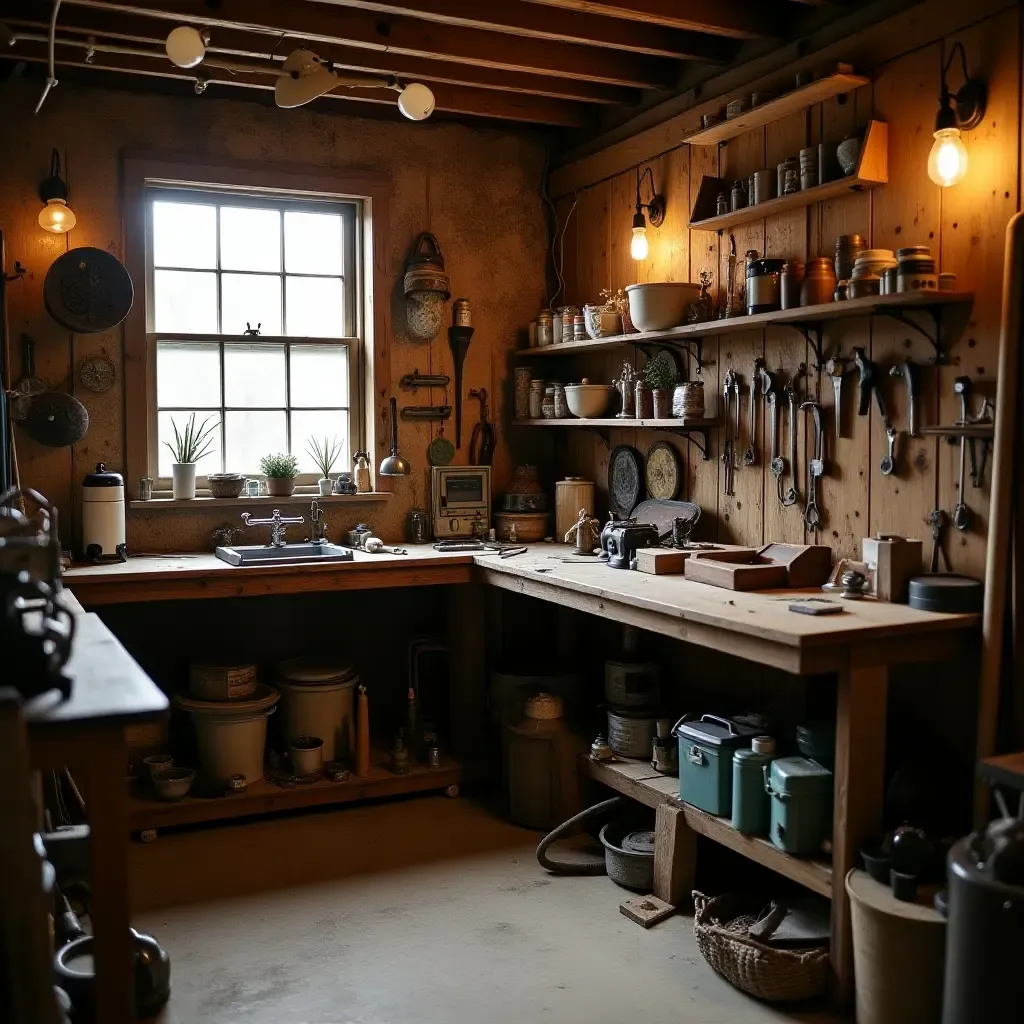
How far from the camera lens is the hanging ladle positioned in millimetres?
4852

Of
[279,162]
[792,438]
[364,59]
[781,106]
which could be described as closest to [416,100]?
A: [364,59]

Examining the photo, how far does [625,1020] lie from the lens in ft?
9.16

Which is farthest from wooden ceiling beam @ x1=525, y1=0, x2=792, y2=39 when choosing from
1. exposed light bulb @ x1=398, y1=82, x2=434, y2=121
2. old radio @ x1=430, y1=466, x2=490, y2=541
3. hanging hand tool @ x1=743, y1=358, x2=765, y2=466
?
old radio @ x1=430, y1=466, x2=490, y2=541

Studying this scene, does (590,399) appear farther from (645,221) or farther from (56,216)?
(56,216)

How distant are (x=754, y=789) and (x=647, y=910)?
578 millimetres

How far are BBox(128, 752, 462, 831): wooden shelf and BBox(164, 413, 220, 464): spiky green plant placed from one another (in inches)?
56.7

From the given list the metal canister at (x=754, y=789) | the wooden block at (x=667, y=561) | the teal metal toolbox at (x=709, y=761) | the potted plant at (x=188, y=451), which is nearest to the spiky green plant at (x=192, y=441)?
the potted plant at (x=188, y=451)

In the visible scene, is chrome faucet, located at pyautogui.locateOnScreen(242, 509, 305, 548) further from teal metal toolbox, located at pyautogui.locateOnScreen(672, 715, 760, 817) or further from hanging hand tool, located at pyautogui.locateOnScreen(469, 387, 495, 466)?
teal metal toolbox, located at pyautogui.locateOnScreen(672, 715, 760, 817)

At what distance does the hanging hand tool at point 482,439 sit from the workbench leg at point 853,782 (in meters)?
2.70

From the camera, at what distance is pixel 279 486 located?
15.6 feet

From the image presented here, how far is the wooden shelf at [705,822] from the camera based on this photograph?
9.62ft

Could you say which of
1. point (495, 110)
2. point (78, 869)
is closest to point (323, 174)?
point (495, 110)

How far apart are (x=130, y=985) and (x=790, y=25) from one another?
11.8ft

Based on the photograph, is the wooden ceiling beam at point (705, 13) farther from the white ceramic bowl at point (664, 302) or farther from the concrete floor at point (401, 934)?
the concrete floor at point (401, 934)
